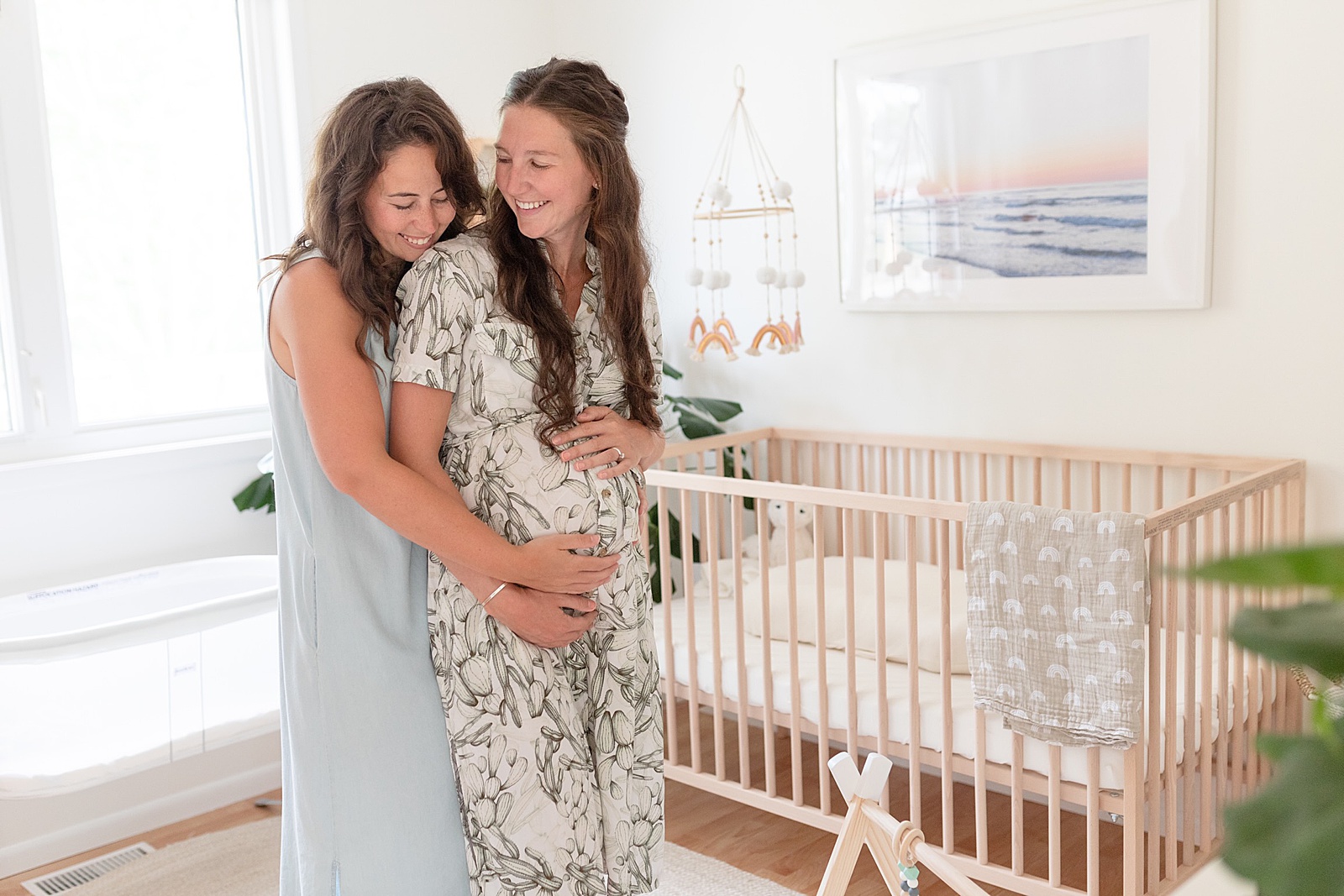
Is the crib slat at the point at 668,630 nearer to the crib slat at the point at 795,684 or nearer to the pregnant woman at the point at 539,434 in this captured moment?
the crib slat at the point at 795,684

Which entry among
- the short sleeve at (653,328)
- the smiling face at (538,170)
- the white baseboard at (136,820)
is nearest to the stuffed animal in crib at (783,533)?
the white baseboard at (136,820)

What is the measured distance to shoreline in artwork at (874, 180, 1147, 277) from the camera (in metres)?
2.53

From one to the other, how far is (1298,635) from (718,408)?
313 cm

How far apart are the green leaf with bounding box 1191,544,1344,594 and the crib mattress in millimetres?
1935

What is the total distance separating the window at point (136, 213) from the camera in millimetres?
2777

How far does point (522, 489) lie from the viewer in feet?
4.48

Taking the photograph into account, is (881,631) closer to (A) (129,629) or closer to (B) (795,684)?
(B) (795,684)

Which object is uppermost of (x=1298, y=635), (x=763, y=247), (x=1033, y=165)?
(x=1033, y=165)

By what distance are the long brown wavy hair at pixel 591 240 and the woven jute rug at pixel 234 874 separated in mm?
1310

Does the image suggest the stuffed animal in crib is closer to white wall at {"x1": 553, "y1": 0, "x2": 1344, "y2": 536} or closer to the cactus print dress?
white wall at {"x1": 553, "y1": 0, "x2": 1344, "y2": 536}

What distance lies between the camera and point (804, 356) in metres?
3.20

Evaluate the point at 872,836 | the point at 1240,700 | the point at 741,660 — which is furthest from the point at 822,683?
the point at 872,836

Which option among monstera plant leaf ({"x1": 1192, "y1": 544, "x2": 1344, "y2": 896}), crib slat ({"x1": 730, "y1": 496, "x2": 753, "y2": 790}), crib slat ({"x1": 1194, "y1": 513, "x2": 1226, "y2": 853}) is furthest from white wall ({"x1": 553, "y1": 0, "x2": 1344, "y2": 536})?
monstera plant leaf ({"x1": 1192, "y1": 544, "x2": 1344, "y2": 896})

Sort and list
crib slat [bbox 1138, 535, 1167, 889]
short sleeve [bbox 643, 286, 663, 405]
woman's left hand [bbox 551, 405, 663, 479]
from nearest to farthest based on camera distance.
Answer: woman's left hand [bbox 551, 405, 663, 479], short sleeve [bbox 643, 286, 663, 405], crib slat [bbox 1138, 535, 1167, 889]
